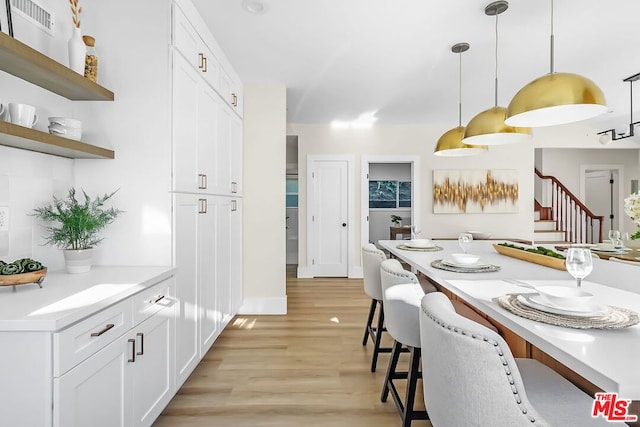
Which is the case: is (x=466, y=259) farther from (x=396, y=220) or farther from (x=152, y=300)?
(x=396, y=220)

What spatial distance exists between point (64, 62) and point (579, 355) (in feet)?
8.16

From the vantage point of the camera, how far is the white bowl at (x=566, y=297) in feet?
3.52

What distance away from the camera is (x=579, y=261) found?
1206 millimetres

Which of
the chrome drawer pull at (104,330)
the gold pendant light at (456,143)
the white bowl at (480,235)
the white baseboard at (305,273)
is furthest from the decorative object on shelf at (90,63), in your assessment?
the white bowl at (480,235)

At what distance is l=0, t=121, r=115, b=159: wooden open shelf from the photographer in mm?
1307

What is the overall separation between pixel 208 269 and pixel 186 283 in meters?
0.43

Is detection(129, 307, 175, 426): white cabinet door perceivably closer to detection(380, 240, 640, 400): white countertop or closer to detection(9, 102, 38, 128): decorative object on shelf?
detection(9, 102, 38, 128): decorative object on shelf

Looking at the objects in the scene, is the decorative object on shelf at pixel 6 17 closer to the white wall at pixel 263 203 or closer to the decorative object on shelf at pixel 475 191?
the white wall at pixel 263 203

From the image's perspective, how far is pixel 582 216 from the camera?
6.54 m

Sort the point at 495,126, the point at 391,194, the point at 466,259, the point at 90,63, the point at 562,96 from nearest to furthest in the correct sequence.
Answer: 1. the point at 562,96
2. the point at 90,63
3. the point at 466,259
4. the point at 495,126
5. the point at 391,194

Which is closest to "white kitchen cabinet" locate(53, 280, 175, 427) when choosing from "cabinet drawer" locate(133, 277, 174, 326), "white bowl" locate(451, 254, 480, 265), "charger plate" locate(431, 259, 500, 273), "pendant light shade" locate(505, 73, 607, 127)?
"cabinet drawer" locate(133, 277, 174, 326)

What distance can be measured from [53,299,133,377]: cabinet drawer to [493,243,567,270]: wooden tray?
2079 millimetres

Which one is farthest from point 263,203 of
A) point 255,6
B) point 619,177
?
point 619,177

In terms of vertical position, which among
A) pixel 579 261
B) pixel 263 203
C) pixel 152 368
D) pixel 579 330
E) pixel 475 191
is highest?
pixel 475 191
